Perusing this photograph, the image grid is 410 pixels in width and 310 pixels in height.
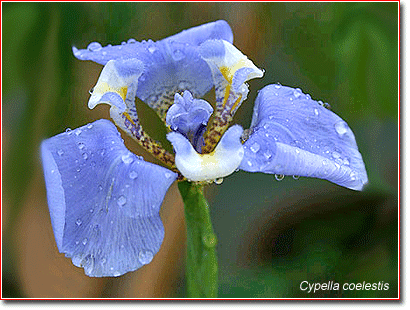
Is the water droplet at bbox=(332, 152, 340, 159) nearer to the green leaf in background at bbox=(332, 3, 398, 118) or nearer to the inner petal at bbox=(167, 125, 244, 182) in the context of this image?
the inner petal at bbox=(167, 125, 244, 182)

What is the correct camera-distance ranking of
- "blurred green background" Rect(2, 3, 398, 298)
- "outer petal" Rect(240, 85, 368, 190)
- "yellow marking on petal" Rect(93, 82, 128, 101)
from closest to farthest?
"outer petal" Rect(240, 85, 368, 190), "yellow marking on petal" Rect(93, 82, 128, 101), "blurred green background" Rect(2, 3, 398, 298)

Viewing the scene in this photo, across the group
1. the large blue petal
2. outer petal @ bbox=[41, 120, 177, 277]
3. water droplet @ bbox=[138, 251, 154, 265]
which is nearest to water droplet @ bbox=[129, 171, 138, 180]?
outer petal @ bbox=[41, 120, 177, 277]

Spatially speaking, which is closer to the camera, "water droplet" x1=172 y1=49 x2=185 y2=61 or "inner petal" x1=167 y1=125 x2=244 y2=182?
"inner petal" x1=167 y1=125 x2=244 y2=182

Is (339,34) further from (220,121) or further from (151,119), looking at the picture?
(220,121)

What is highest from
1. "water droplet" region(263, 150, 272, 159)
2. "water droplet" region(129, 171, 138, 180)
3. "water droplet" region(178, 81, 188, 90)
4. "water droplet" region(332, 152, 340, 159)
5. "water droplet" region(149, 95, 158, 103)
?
"water droplet" region(178, 81, 188, 90)

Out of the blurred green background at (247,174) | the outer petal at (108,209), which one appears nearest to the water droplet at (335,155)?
the outer petal at (108,209)

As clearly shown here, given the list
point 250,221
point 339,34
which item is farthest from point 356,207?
point 339,34

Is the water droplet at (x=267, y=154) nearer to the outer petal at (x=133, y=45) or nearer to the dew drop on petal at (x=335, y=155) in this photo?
the dew drop on petal at (x=335, y=155)

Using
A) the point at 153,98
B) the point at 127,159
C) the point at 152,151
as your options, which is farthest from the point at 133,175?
the point at 153,98
